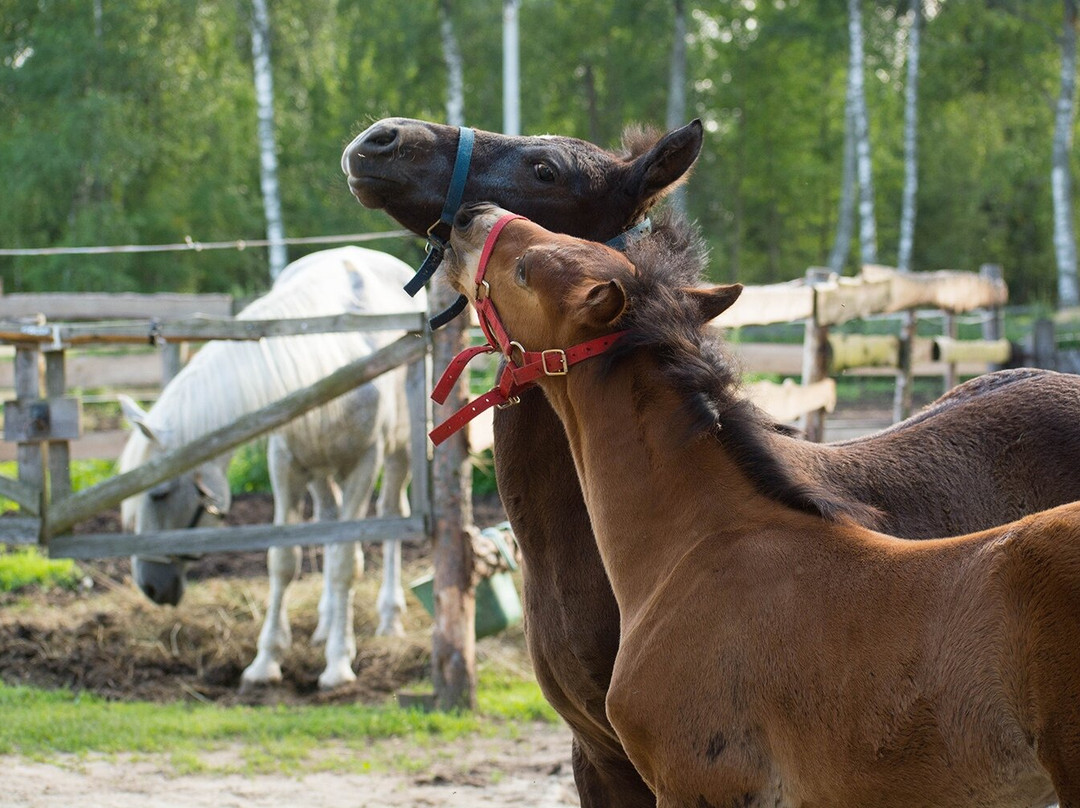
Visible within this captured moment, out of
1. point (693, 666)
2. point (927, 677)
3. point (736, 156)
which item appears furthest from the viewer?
point (736, 156)

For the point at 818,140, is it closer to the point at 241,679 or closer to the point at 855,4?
the point at 855,4

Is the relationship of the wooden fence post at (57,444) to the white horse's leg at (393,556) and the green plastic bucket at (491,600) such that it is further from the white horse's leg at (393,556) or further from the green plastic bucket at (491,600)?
the white horse's leg at (393,556)

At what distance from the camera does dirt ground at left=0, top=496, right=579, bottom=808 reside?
431 centimetres

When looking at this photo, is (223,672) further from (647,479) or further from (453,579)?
(647,479)

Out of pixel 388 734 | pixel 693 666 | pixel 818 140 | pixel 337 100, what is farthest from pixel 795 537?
pixel 818 140

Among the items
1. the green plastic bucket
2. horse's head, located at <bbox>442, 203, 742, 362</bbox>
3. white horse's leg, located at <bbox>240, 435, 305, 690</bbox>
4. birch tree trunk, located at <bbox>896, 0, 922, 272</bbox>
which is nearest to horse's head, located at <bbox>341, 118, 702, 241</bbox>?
horse's head, located at <bbox>442, 203, 742, 362</bbox>

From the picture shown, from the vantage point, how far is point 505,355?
8.04 ft

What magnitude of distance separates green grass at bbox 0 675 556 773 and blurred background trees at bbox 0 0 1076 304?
17007 mm

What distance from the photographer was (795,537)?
2.06m

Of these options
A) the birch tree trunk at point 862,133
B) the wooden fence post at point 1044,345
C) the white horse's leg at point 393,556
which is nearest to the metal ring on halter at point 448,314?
the white horse's leg at point 393,556

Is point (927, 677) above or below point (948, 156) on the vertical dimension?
below

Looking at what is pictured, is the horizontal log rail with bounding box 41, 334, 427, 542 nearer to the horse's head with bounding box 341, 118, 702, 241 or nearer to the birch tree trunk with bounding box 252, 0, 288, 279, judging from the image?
→ the horse's head with bounding box 341, 118, 702, 241

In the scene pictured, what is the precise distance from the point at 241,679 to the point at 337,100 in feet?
85.5

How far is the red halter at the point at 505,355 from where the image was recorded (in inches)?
90.0
